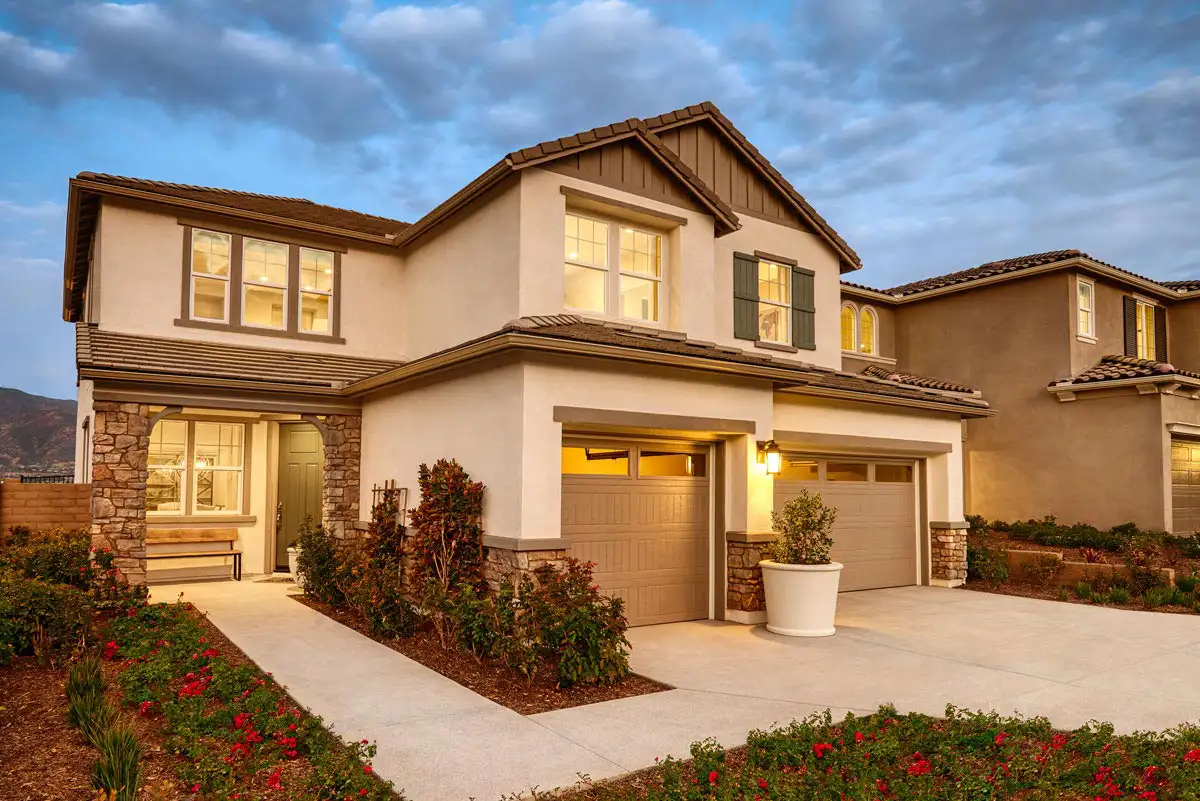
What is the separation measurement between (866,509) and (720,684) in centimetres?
712

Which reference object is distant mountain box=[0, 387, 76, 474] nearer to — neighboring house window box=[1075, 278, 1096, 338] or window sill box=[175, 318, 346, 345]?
window sill box=[175, 318, 346, 345]

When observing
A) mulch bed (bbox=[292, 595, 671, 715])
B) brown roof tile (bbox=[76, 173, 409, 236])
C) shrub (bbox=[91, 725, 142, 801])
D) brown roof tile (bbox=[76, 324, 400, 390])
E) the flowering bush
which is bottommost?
mulch bed (bbox=[292, 595, 671, 715])

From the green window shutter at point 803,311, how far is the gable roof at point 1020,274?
5261 millimetres

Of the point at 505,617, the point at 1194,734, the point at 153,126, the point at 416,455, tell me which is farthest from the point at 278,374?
the point at 153,126

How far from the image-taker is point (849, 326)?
20.3 m

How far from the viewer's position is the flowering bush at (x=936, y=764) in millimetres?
4719

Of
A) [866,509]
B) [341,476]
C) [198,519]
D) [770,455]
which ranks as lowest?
[198,519]

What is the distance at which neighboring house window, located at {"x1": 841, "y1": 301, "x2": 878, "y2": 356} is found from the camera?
20109 millimetres

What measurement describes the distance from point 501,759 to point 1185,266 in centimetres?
9443

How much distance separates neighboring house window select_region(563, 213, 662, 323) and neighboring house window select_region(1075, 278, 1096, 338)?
12.0m

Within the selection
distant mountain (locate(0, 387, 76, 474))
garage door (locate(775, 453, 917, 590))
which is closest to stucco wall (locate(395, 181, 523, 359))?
garage door (locate(775, 453, 917, 590))

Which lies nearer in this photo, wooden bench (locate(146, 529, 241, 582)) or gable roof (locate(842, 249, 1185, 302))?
wooden bench (locate(146, 529, 241, 582))

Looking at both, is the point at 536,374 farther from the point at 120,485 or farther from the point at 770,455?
the point at 120,485

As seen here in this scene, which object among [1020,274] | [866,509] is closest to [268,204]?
[866,509]
